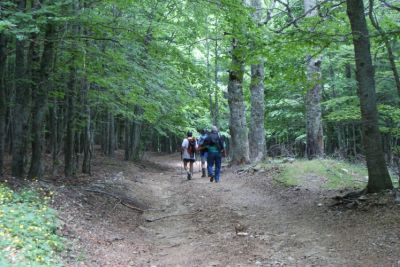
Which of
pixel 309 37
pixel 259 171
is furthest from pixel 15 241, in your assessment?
pixel 259 171

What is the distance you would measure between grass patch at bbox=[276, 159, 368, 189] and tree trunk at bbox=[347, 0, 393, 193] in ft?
7.22

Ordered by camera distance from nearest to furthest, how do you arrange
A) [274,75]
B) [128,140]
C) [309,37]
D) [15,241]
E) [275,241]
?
[15,241]
[275,241]
[309,37]
[274,75]
[128,140]

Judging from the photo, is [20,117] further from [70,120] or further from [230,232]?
[230,232]

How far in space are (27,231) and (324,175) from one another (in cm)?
833

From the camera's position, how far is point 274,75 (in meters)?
9.61

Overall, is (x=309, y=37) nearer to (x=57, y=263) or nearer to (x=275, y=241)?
(x=275, y=241)

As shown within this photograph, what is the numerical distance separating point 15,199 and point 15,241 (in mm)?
2301

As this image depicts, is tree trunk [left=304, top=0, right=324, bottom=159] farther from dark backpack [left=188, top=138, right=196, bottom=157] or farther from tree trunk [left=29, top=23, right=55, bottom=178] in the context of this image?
tree trunk [left=29, top=23, right=55, bottom=178]

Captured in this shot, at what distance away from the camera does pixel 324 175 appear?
1141 cm

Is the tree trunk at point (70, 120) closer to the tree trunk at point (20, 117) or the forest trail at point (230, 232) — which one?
the tree trunk at point (20, 117)

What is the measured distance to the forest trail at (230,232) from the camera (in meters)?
5.76

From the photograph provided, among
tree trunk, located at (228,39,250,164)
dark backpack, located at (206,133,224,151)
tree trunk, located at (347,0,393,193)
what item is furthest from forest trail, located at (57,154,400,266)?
tree trunk, located at (228,39,250,164)

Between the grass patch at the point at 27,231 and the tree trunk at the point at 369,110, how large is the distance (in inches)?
227

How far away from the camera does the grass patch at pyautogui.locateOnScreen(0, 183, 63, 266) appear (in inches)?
180
